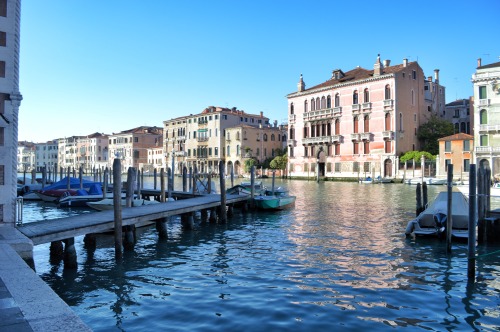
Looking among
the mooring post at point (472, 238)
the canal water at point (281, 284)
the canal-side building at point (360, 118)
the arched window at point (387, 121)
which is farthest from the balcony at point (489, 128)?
the mooring post at point (472, 238)

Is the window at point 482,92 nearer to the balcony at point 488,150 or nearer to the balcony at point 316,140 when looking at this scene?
the balcony at point 488,150

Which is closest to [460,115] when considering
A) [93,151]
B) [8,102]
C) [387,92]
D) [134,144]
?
[387,92]

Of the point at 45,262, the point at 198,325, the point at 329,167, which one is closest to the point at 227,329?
the point at 198,325

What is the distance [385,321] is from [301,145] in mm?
49326

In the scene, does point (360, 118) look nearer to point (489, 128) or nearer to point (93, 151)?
point (489, 128)

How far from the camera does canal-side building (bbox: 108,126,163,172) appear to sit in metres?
83.4

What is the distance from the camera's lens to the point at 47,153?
370 ft

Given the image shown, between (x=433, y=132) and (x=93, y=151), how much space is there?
72.1 metres

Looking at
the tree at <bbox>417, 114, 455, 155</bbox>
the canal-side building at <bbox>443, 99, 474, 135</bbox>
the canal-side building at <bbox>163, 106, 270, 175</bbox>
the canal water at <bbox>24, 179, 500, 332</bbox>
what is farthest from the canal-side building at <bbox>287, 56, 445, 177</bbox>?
the canal water at <bbox>24, 179, 500, 332</bbox>

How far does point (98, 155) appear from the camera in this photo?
95.1 meters

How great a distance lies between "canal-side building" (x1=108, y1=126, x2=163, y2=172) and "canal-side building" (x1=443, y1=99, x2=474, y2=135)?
170 feet

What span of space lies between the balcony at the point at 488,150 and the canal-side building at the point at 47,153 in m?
99.9

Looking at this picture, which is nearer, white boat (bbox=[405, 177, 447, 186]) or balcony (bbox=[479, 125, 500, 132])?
balcony (bbox=[479, 125, 500, 132])

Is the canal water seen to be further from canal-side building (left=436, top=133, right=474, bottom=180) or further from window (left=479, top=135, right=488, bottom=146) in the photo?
canal-side building (left=436, top=133, right=474, bottom=180)
